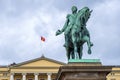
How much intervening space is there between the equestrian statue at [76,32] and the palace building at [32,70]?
62418 millimetres

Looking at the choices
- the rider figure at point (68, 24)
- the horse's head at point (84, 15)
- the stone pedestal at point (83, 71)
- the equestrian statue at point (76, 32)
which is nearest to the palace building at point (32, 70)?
the rider figure at point (68, 24)

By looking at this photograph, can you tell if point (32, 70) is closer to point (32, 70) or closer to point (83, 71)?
point (32, 70)

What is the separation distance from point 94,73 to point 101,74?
29 cm

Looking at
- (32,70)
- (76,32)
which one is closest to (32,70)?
(32,70)

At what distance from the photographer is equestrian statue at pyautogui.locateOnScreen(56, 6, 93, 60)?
725 inches

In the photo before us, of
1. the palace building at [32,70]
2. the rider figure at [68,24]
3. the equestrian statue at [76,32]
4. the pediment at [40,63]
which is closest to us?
the equestrian statue at [76,32]

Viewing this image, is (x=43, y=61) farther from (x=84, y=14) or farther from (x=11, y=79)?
(x=84, y=14)

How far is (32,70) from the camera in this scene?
81812mm

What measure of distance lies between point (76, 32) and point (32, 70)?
63902 mm

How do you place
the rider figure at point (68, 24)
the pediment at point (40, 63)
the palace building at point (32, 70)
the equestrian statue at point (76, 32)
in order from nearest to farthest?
1. the equestrian statue at point (76, 32)
2. the rider figure at point (68, 24)
3. the palace building at point (32, 70)
4. the pediment at point (40, 63)

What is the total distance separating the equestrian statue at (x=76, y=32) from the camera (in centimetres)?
1841

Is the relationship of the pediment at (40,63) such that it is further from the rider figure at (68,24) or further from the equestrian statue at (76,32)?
the equestrian statue at (76,32)

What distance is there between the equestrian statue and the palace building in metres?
62.4

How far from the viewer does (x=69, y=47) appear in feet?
62.2
